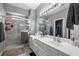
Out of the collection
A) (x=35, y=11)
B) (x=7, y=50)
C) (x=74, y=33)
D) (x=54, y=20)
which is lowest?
(x=7, y=50)

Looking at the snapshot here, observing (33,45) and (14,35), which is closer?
(14,35)

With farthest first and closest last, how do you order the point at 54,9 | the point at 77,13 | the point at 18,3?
the point at 54,9
the point at 18,3
the point at 77,13

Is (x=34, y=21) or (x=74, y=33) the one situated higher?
(x=34, y=21)

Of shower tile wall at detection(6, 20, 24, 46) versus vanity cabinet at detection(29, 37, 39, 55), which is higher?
shower tile wall at detection(6, 20, 24, 46)

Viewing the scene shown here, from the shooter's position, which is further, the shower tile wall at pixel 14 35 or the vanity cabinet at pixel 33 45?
the vanity cabinet at pixel 33 45

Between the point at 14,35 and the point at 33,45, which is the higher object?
the point at 14,35

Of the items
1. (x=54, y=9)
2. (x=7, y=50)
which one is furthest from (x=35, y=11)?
(x=7, y=50)

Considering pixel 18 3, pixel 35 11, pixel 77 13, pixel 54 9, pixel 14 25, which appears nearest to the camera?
pixel 77 13

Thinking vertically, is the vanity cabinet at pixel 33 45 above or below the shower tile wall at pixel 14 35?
below

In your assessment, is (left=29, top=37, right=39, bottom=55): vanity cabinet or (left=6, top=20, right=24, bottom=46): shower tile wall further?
(left=29, top=37, right=39, bottom=55): vanity cabinet

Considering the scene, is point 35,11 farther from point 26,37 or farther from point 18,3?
point 26,37

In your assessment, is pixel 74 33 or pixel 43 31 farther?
pixel 43 31

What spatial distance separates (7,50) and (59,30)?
1.28m

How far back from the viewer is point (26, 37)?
189 cm
